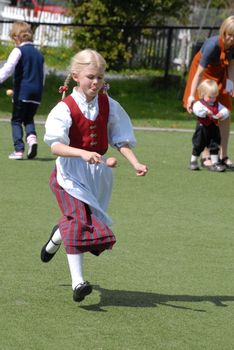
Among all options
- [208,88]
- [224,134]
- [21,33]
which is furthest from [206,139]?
[21,33]

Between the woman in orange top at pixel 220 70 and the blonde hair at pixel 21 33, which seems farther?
the blonde hair at pixel 21 33

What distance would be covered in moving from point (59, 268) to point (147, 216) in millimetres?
2216

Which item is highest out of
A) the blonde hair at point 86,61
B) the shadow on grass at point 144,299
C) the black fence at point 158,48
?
the blonde hair at point 86,61

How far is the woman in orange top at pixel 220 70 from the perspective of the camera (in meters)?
11.8

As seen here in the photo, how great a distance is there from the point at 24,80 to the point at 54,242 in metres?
6.06

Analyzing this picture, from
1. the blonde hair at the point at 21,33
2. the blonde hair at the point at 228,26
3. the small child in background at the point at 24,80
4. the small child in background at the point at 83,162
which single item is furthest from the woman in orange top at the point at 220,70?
the small child in background at the point at 83,162

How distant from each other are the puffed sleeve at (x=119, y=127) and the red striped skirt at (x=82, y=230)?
501 millimetres

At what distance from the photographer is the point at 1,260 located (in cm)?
739

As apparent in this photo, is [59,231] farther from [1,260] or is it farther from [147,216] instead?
[147,216]

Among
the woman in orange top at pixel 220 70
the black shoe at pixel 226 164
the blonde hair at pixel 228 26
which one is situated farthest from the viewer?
the black shoe at pixel 226 164

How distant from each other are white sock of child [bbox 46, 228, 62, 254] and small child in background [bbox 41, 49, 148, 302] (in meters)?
0.04

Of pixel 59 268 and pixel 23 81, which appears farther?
pixel 23 81

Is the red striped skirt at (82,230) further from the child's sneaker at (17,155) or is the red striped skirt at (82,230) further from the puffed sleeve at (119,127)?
the child's sneaker at (17,155)

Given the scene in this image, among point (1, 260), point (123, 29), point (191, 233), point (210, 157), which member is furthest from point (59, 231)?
point (123, 29)
